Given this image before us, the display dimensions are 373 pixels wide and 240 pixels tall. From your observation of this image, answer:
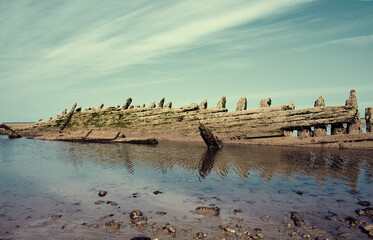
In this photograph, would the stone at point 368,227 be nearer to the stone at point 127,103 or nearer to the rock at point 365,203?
the rock at point 365,203

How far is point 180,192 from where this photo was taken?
32.0 feet

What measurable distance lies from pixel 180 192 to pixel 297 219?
4.28 metres

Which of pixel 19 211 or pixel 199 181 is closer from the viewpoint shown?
pixel 19 211

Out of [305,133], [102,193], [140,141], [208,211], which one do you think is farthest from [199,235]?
[140,141]

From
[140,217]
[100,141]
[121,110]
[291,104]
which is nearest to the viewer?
[140,217]

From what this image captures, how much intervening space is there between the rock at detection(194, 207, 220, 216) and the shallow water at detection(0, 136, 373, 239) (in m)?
0.20

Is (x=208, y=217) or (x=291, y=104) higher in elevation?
(x=291, y=104)

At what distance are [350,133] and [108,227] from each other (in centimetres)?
2372

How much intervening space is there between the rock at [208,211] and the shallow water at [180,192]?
20cm

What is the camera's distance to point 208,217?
284 inches

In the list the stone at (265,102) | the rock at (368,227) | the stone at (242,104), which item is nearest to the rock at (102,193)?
the rock at (368,227)

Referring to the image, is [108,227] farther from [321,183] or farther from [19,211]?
[321,183]

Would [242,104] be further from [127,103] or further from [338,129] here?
[127,103]

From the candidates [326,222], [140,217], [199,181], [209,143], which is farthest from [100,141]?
[326,222]
